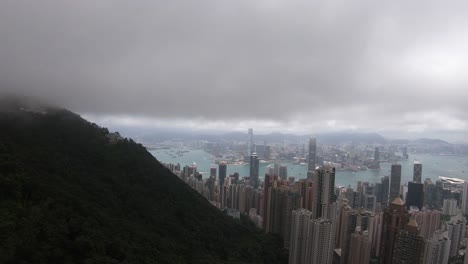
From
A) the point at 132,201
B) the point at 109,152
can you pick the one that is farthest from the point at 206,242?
the point at 109,152

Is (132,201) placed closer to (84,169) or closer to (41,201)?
(84,169)

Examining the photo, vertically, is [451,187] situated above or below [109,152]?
below

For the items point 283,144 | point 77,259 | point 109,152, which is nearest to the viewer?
point 77,259

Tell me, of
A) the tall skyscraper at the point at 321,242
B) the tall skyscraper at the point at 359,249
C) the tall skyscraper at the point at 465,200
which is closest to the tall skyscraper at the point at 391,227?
the tall skyscraper at the point at 359,249

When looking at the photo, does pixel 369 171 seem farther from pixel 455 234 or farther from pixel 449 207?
pixel 455 234

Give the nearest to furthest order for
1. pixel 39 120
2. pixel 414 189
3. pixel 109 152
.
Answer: pixel 39 120, pixel 109 152, pixel 414 189
